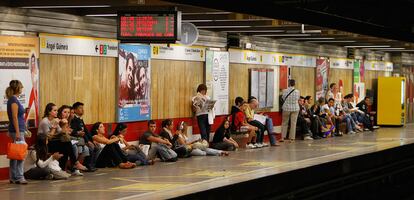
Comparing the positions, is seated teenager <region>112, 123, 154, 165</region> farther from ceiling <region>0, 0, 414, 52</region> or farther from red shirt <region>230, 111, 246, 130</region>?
red shirt <region>230, 111, 246, 130</region>

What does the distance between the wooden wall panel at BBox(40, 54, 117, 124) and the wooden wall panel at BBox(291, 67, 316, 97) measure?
986 cm

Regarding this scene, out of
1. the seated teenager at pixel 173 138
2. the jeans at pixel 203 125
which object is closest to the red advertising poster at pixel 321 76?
the jeans at pixel 203 125

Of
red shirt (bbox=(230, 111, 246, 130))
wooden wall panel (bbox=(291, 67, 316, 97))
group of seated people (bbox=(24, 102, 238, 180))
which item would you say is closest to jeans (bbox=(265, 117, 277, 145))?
red shirt (bbox=(230, 111, 246, 130))

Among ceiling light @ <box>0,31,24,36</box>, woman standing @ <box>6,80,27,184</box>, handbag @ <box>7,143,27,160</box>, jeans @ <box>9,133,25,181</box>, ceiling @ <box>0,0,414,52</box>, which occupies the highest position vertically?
ceiling @ <box>0,0,414,52</box>

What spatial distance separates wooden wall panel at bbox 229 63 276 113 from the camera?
2244 cm

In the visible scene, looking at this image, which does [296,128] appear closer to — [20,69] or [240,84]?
[240,84]

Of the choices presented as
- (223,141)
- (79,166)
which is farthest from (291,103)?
(79,166)

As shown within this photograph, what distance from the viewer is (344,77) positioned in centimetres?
3055

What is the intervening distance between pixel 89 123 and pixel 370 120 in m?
16.4

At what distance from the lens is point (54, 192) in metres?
12.6

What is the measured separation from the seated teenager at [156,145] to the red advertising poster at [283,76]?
26.9 ft

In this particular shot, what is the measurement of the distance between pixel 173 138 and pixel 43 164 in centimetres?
470

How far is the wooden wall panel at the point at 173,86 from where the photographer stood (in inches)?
754

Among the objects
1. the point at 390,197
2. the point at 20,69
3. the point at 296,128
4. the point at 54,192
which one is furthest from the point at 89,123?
the point at 296,128
